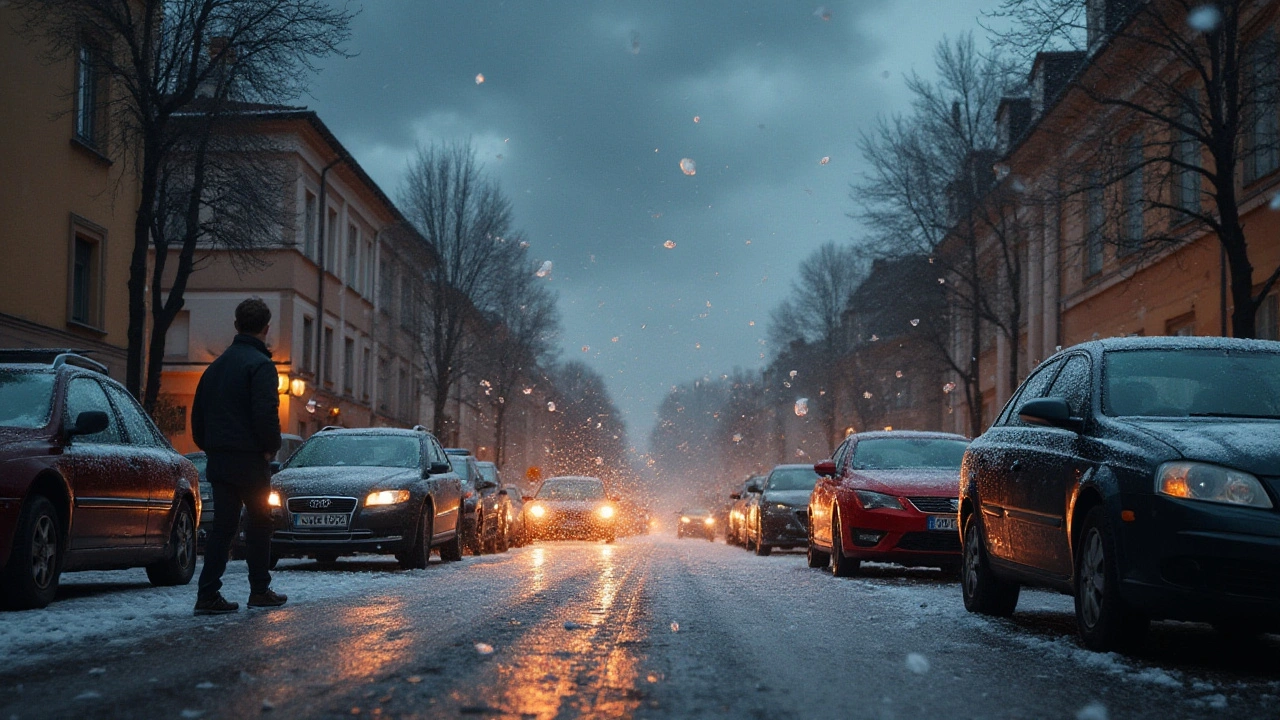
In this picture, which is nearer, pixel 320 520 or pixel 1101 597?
pixel 1101 597

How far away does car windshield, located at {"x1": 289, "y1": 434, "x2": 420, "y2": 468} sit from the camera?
634 inches

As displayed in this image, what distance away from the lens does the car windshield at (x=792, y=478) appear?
23.8 metres

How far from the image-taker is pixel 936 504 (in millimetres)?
13648

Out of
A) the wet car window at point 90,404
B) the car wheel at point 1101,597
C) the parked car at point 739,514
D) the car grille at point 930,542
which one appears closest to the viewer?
the car wheel at point 1101,597

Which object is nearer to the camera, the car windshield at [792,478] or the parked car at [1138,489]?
the parked car at [1138,489]

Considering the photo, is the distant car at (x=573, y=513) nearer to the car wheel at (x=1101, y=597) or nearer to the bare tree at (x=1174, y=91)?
the bare tree at (x=1174, y=91)

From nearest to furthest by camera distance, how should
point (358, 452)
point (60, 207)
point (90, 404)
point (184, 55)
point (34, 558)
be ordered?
point (34, 558)
point (90, 404)
point (358, 452)
point (184, 55)
point (60, 207)

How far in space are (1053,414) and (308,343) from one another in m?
35.8

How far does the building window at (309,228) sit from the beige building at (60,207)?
1303cm

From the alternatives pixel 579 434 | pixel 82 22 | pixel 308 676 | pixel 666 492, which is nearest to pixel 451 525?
pixel 82 22

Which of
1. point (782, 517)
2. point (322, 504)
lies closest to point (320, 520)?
point (322, 504)

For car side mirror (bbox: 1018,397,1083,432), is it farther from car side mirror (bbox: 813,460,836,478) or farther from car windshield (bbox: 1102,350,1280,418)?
car side mirror (bbox: 813,460,836,478)

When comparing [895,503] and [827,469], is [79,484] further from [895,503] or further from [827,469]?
[827,469]

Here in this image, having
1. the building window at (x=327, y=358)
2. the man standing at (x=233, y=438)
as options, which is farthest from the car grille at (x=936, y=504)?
the building window at (x=327, y=358)
